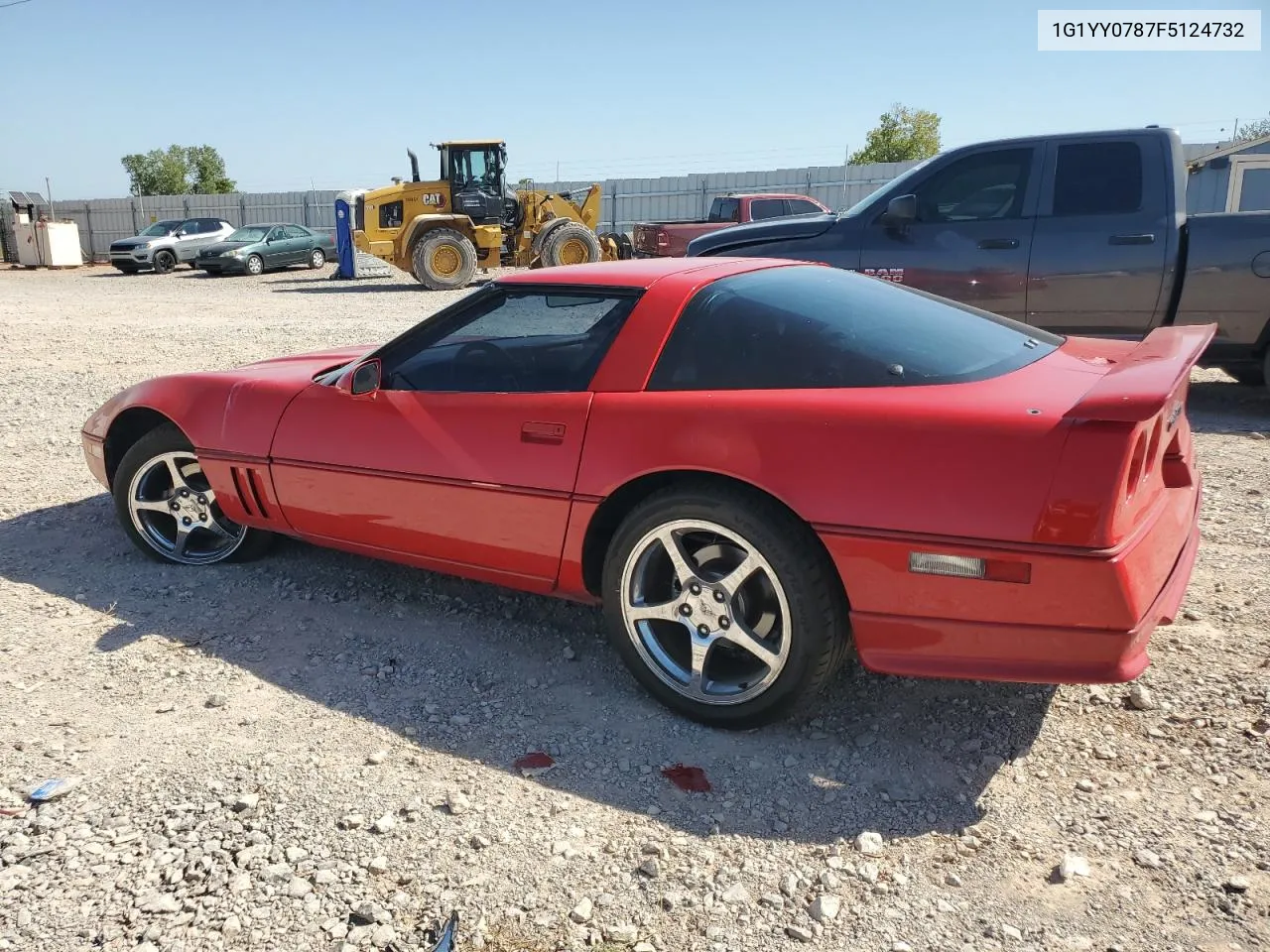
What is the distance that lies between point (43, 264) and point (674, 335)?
32915 mm

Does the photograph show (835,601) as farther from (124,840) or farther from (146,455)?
(146,455)

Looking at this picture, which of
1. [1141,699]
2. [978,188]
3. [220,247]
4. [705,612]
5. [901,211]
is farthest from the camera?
[220,247]

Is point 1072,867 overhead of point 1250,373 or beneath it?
beneath

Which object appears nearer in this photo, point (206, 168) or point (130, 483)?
point (130, 483)

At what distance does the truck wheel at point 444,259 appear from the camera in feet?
60.8

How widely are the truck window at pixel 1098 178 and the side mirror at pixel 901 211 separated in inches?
37.8

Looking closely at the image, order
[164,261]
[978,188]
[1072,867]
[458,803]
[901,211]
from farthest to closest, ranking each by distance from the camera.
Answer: [164,261]
[978,188]
[901,211]
[458,803]
[1072,867]

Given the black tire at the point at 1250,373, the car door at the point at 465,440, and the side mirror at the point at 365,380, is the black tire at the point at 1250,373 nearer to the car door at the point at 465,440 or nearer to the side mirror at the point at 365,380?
the car door at the point at 465,440

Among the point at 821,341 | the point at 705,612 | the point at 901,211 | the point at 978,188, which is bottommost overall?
the point at 705,612

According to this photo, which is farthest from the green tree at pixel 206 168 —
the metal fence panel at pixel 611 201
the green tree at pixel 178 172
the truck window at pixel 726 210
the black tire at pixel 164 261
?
the truck window at pixel 726 210

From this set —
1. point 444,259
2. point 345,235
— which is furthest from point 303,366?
point 345,235

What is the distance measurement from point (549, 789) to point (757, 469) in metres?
1.04

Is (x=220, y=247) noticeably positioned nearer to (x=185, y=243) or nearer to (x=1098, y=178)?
(x=185, y=243)

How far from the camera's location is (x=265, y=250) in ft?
81.8
